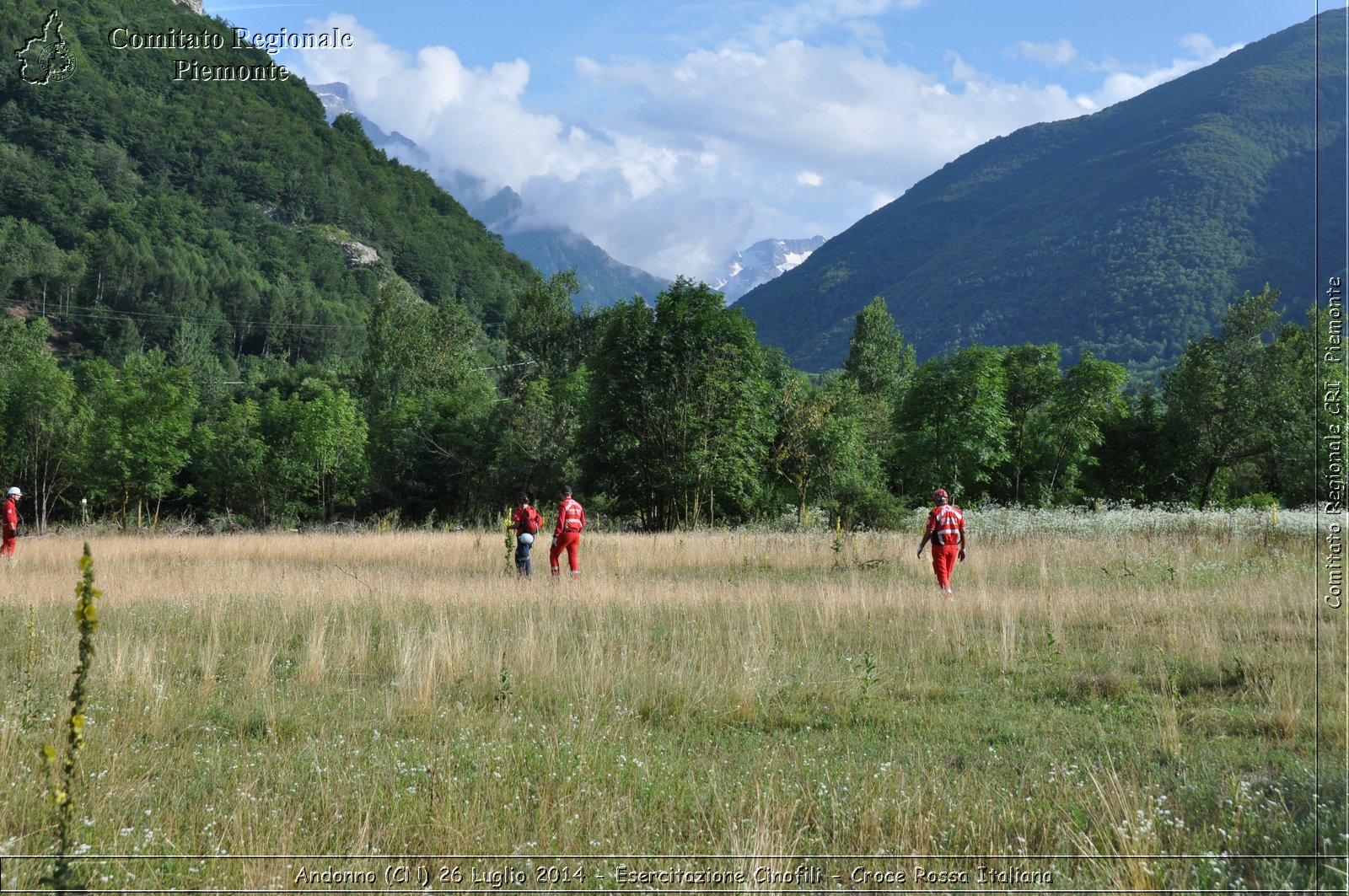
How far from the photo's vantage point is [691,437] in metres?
31.8

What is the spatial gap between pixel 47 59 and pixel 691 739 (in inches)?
6376

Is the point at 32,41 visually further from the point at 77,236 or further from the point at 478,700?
the point at 478,700

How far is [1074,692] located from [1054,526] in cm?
1663

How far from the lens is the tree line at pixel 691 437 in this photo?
106 feet

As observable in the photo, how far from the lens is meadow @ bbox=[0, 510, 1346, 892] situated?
4.14 metres

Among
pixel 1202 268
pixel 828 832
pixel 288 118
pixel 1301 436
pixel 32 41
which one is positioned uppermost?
pixel 288 118

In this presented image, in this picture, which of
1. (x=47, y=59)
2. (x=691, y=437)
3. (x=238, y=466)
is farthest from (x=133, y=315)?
(x=691, y=437)

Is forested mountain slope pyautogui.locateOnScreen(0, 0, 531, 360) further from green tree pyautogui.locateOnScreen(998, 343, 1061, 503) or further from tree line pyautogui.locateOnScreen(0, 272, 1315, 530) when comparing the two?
green tree pyautogui.locateOnScreen(998, 343, 1061, 503)

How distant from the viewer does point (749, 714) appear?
22.1ft

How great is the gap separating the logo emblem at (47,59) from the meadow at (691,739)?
139091mm

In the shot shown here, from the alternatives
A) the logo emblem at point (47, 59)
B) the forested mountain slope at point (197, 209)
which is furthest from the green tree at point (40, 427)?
the logo emblem at point (47, 59)

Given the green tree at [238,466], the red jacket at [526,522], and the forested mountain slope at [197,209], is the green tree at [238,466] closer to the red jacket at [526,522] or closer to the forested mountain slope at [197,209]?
the red jacket at [526,522]

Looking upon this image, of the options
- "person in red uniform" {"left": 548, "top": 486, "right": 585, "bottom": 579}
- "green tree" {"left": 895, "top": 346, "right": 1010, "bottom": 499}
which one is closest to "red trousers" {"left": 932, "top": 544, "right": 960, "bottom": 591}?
"person in red uniform" {"left": 548, "top": 486, "right": 585, "bottom": 579}

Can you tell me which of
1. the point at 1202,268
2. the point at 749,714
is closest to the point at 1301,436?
the point at 749,714
